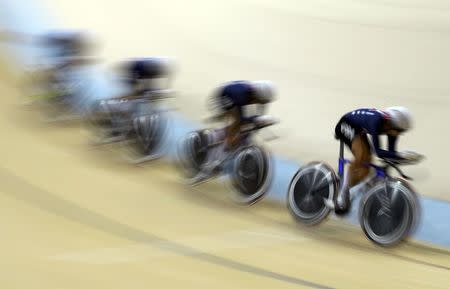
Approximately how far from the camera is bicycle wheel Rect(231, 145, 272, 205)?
223 centimetres

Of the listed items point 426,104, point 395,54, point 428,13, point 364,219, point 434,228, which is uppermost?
point 428,13

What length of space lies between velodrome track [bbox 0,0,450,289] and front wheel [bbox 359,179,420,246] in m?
0.06

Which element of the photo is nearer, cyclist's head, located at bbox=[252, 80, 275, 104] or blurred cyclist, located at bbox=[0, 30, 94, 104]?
cyclist's head, located at bbox=[252, 80, 275, 104]

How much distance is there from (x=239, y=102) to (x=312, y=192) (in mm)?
457

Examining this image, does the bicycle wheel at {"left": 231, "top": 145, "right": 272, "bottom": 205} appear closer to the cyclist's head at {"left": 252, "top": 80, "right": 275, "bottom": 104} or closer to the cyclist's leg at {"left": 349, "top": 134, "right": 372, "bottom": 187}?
the cyclist's head at {"left": 252, "top": 80, "right": 275, "bottom": 104}

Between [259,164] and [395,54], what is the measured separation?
978 mm

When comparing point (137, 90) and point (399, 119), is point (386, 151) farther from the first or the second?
point (137, 90)

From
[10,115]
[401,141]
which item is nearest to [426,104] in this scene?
[401,141]

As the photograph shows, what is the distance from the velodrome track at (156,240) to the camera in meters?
1.52

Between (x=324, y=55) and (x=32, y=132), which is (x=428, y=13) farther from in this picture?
(x=32, y=132)

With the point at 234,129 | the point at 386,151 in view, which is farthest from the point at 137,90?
the point at 386,151

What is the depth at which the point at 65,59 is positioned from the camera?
324 centimetres

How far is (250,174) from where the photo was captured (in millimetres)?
2268

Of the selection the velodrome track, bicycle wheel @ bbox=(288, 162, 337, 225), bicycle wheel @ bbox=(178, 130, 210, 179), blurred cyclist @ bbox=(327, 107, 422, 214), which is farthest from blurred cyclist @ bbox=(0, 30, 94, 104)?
blurred cyclist @ bbox=(327, 107, 422, 214)
